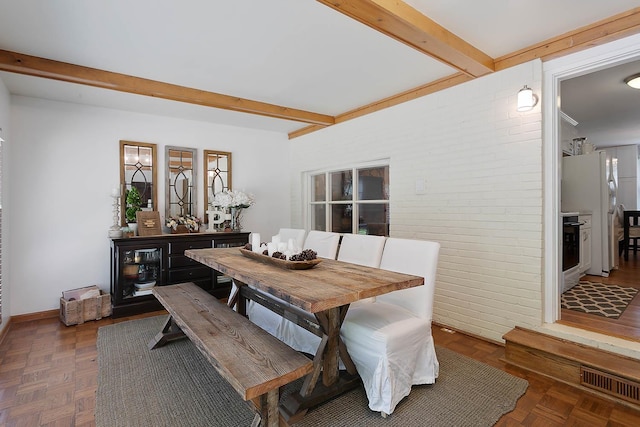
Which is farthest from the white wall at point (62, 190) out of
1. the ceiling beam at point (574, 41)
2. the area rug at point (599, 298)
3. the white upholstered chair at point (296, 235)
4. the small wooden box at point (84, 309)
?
the area rug at point (599, 298)

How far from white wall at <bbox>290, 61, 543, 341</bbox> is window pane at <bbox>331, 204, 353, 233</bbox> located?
0.96 m

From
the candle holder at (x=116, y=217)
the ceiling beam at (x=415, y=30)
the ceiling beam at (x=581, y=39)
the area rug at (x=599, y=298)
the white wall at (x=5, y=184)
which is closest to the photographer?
the ceiling beam at (x=415, y=30)

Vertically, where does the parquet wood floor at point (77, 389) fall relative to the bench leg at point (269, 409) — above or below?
below

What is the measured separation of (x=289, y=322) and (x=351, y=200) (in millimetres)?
2296

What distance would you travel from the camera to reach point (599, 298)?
12.0 ft

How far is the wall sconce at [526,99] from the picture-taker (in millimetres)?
2553

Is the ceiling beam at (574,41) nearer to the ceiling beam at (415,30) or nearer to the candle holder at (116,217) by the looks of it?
the ceiling beam at (415,30)

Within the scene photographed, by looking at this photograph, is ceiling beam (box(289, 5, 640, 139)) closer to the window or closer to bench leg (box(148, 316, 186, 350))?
the window

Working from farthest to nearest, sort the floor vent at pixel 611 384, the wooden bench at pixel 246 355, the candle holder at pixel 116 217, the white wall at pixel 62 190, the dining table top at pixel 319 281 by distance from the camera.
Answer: the candle holder at pixel 116 217
the white wall at pixel 62 190
the floor vent at pixel 611 384
the dining table top at pixel 319 281
the wooden bench at pixel 246 355

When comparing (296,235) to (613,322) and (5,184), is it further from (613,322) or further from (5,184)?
(613,322)

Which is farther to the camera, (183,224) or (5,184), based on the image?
(183,224)

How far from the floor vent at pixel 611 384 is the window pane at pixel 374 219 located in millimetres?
2271

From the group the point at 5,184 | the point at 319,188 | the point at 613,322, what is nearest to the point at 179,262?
the point at 5,184

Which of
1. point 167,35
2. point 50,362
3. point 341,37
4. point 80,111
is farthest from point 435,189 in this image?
point 80,111
